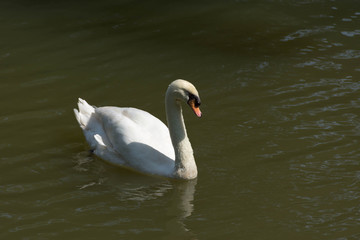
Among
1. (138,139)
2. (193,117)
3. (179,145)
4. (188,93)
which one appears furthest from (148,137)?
(193,117)

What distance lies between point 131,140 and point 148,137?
0.21 m

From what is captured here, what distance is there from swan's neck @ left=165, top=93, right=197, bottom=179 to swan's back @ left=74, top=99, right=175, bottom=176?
18cm

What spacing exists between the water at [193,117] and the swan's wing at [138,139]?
186 millimetres

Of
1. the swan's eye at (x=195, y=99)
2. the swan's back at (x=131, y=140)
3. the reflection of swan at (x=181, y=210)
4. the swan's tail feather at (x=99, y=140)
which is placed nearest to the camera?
the reflection of swan at (x=181, y=210)

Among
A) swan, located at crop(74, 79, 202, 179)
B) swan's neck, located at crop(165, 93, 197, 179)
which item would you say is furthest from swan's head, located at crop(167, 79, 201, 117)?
swan's neck, located at crop(165, 93, 197, 179)

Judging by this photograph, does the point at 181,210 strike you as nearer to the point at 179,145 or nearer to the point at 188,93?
the point at 179,145

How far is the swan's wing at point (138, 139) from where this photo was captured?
8.02 metres

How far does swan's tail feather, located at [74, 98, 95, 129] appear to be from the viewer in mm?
9023

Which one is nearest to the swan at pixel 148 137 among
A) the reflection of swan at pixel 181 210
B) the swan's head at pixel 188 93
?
the swan's head at pixel 188 93

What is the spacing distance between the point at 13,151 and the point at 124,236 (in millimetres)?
2556

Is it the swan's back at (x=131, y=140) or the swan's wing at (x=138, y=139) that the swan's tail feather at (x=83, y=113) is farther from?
the swan's wing at (x=138, y=139)

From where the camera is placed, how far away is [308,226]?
671 cm

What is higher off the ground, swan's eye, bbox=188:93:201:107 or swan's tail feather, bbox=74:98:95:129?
swan's eye, bbox=188:93:201:107

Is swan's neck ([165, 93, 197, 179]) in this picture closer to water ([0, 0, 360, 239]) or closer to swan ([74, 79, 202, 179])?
swan ([74, 79, 202, 179])
